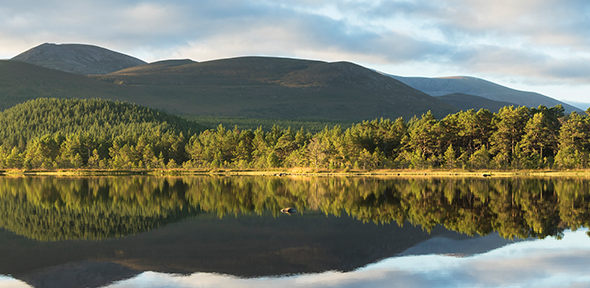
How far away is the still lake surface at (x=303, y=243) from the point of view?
23516mm

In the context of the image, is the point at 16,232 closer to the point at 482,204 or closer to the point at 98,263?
the point at 98,263

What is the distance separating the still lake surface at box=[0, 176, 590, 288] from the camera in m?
23.5

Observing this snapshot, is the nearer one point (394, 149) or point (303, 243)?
point (303, 243)

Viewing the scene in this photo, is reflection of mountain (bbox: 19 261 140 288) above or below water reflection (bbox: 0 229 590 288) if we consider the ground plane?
below

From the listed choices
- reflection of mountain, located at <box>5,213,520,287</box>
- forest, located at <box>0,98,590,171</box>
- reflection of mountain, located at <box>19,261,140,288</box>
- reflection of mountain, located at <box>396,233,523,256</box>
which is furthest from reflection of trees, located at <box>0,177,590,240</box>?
forest, located at <box>0,98,590,171</box>

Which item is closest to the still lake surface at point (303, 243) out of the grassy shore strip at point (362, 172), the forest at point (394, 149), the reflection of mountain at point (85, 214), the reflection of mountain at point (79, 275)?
the reflection of mountain at point (79, 275)

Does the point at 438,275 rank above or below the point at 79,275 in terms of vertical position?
above

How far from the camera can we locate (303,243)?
31016mm

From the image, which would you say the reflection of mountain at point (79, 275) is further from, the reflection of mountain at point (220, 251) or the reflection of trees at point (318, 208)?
the reflection of trees at point (318, 208)

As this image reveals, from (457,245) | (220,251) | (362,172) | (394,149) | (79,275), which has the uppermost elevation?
(457,245)

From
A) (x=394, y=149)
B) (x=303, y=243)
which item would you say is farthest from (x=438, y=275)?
(x=394, y=149)

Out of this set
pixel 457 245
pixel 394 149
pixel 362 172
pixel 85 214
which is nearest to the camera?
pixel 457 245

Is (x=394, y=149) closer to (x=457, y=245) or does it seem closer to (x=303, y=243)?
(x=457, y=245)

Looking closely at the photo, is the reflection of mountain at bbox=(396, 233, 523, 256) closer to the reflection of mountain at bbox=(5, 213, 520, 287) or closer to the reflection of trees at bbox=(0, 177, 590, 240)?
the reflection of mountain at bbox=(5, 213, 520, 287)
